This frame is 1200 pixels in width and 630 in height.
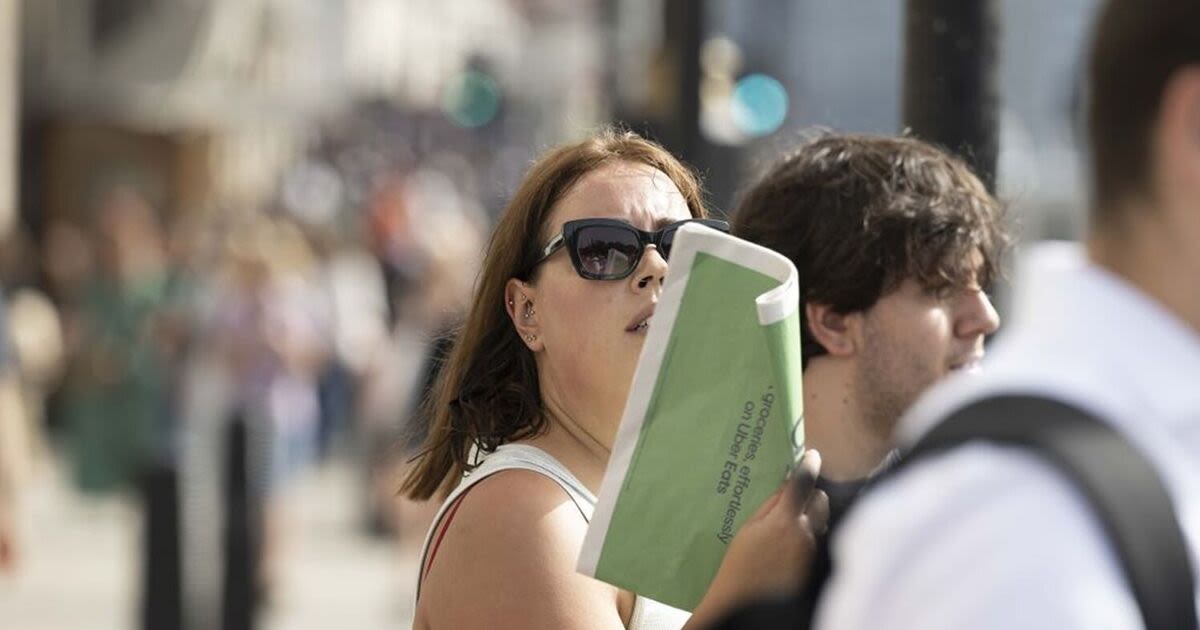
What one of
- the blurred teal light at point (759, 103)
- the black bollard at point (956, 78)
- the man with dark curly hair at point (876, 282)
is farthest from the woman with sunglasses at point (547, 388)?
the blurred teal light at point (759, 103)

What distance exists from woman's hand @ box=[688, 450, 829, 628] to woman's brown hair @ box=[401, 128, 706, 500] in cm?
90

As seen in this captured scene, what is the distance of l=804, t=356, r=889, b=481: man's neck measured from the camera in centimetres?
283

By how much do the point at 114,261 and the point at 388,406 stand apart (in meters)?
2.52

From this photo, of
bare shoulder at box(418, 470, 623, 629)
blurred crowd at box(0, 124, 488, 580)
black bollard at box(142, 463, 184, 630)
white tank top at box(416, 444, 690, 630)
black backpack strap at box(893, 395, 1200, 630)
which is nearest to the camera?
black backpack strap at box(893, 395, 1200, 630)

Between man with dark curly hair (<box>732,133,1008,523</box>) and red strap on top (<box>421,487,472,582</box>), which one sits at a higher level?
man with dark curly hair (<box>732,133,1008,523</box>)

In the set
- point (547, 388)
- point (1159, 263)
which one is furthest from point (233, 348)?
point (1159, 263)

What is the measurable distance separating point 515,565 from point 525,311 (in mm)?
523

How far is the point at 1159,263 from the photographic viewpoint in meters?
1.53

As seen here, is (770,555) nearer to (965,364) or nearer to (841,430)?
(841,430)

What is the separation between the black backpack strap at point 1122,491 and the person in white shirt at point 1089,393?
11 millimetres

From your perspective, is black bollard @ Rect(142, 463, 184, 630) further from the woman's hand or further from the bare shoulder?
the woman's hand

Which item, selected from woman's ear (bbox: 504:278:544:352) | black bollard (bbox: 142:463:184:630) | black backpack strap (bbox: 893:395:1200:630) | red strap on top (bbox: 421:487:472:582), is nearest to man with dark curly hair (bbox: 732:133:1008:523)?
woman's ear (bbox: 504:278:544:352)

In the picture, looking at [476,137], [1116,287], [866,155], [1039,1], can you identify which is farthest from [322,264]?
[476,137]

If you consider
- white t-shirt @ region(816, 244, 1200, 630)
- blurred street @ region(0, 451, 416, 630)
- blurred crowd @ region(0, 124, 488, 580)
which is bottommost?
blurred street @ region(0, 451, 416, 630)
